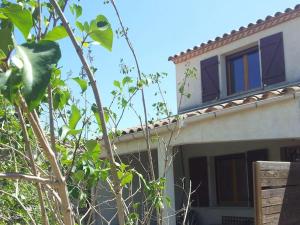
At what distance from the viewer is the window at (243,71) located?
504 inches

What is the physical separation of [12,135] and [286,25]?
10.0 metres

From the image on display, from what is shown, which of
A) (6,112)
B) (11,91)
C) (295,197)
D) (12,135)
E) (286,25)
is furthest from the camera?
(286,25)

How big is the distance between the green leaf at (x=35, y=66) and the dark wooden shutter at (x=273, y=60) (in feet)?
37.4

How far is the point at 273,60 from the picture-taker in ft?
39.1

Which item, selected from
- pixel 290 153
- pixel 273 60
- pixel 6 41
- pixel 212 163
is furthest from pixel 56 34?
pixel 212 163

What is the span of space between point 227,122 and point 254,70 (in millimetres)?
4906

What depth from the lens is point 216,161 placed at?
1369 centimetres

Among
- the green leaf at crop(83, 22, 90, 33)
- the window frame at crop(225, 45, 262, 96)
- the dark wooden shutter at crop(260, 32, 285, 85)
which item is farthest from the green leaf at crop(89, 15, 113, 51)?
the window frame at crop(225, 45, 262, 96)

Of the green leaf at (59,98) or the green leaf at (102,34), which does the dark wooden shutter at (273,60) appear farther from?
the green leaf at (102,34)

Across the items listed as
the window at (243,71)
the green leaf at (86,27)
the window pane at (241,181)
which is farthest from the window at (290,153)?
the green leaf at (86,27)

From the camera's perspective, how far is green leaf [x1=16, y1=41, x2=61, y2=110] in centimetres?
69

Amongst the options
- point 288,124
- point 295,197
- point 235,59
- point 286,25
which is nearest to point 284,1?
point 286,25

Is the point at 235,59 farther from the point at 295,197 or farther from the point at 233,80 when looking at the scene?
the point at 295,197

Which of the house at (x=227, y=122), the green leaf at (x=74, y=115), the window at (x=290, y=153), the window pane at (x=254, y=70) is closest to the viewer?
the green leaf at (x=74, y=115)
